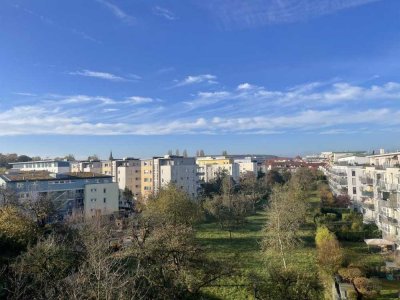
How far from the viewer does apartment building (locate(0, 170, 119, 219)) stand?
38.8m

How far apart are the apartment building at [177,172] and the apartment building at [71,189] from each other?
53.5 feet

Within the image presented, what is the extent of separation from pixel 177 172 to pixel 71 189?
22.7 metres

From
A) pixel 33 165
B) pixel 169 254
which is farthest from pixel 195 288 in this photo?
pixel 33 165

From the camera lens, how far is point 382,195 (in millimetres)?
33625

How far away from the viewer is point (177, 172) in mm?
62250

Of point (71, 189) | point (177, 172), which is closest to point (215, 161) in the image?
point (177, 172)

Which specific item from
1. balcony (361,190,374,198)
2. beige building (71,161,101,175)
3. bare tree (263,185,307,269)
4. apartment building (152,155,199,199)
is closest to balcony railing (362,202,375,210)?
balcony (361,190,374,198)

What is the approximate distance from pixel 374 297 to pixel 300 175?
5305 centimetres

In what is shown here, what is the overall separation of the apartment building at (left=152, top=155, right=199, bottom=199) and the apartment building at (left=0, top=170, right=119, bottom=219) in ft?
53.5

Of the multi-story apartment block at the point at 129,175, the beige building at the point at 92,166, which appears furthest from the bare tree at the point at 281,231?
the beige building at the point at 92,166

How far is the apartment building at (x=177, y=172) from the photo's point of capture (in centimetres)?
6156

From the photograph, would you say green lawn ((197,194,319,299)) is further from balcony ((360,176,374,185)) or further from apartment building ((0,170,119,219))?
apartment building ((0,170,119,219))

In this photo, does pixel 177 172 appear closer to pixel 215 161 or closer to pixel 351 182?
pixel 351 182

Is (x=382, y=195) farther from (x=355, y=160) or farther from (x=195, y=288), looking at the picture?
(x=355, y=160)
